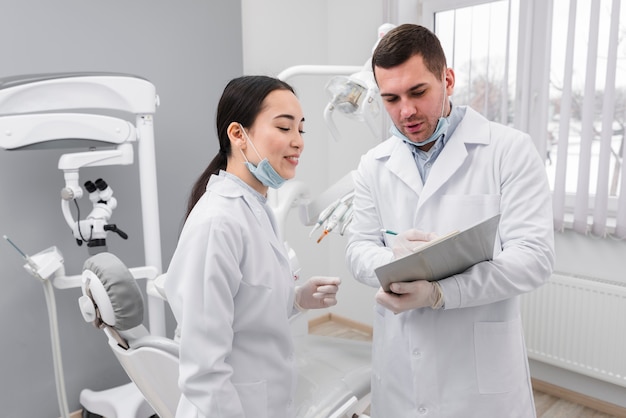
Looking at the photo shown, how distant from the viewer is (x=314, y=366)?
191cm

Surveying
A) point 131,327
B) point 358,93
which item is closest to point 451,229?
point 358,93

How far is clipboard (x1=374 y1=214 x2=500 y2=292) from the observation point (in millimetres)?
848

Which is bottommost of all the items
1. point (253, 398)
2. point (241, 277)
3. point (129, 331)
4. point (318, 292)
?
point (129, 331)

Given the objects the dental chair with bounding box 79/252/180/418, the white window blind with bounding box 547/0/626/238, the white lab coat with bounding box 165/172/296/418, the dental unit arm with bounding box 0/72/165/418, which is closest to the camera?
the white lab coat with bounding box 165/172/296/418

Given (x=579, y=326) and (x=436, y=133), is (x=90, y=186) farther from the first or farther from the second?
(x=579, y=326)

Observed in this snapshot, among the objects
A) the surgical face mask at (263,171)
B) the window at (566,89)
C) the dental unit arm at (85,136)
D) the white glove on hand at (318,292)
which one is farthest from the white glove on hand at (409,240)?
the window at (566,89)

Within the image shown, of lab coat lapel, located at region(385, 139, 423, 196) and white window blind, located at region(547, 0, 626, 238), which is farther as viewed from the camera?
white window blind, located at region(547, 0, 626, 238)

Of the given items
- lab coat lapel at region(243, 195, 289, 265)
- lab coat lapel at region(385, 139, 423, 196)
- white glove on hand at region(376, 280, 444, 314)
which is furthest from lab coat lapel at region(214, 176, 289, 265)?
lab coat lapel at region(385, 139, 423, 196)

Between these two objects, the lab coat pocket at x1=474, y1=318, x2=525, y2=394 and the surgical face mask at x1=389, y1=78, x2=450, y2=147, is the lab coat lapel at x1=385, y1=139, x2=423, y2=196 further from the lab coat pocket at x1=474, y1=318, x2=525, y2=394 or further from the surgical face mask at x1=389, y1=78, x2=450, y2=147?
the lab coat pocket at x1=474, y1=318, x2=525, y2=394

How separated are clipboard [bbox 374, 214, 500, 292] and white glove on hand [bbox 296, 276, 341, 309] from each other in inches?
5.3

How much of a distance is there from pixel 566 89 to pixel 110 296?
1.98 metres

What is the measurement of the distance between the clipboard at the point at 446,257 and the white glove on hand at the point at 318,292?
135 millimetres

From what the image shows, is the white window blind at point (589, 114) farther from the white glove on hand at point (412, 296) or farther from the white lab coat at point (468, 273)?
the white glove on hand at point (412, 296)

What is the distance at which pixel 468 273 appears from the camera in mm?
1006
